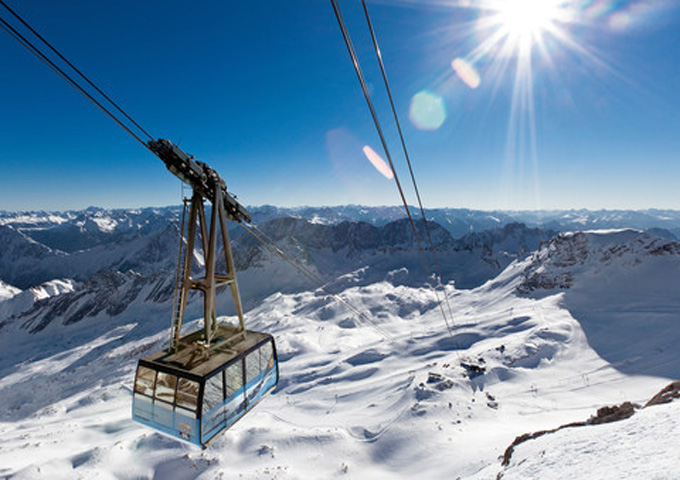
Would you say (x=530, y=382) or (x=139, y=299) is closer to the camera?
(x=530, y=382)

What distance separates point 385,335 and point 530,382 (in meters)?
→ 32.3

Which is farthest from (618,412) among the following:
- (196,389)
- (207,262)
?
(207,262)

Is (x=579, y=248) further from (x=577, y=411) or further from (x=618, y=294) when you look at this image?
(x=577, y=411)

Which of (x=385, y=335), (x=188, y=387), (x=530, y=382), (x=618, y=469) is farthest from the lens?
(x=385, y=335)

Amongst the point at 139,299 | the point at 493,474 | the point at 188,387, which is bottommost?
the point at 139,299

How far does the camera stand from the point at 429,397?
27906 millimetres

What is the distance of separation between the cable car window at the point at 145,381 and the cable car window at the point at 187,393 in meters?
1.19

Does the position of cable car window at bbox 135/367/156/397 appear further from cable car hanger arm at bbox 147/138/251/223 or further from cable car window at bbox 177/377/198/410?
cable car hanger arm at bbox 147/138/251/223

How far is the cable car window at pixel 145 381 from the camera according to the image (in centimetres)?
1005

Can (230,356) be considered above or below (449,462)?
above

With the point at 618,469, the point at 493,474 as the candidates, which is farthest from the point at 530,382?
the point at 618,469

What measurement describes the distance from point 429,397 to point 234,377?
23288mm

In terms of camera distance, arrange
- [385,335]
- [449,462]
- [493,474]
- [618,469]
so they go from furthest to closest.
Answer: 1. [385,335]
2. [449,462]
3. [493,474]
4. [618,469]

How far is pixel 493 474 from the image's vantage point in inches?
526
